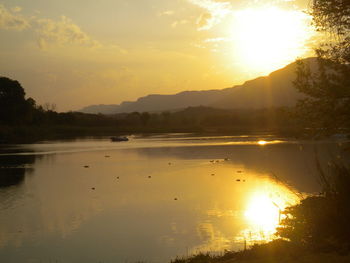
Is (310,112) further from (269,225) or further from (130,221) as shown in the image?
(130,221)

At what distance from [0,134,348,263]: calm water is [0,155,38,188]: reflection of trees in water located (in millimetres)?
74

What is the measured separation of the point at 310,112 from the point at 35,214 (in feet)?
42.3

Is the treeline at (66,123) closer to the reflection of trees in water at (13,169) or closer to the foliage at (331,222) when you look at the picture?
the reflection of trees in water at (13,169)

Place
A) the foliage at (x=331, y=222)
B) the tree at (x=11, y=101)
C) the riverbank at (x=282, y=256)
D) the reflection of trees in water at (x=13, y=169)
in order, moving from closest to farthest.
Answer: the riverbank at (x=282, y=256)
the foliage at (x=331, y=222)
the reflection of trees in water at (x=13, y=169)
the tree at (x=11, y=101)

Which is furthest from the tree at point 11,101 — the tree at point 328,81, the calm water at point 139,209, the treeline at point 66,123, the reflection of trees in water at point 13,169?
the tree at point 328,81

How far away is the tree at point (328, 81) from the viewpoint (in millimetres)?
9961

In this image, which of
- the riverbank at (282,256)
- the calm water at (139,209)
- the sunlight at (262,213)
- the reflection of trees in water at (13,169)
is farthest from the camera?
the reflection of trees in water at (13,169)

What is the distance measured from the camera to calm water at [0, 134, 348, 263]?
43.9 ft

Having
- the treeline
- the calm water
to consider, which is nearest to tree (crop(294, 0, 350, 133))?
the calm water

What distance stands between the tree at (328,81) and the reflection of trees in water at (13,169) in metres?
21.1

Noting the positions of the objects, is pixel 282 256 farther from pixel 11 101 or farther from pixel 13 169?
pixel 11 101

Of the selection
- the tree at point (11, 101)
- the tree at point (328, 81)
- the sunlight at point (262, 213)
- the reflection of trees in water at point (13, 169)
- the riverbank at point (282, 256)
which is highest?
the tree at point (11, 101)

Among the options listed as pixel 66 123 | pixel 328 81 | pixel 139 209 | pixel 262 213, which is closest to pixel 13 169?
pixel 139 209

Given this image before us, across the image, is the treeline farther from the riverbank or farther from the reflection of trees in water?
the riverbank
